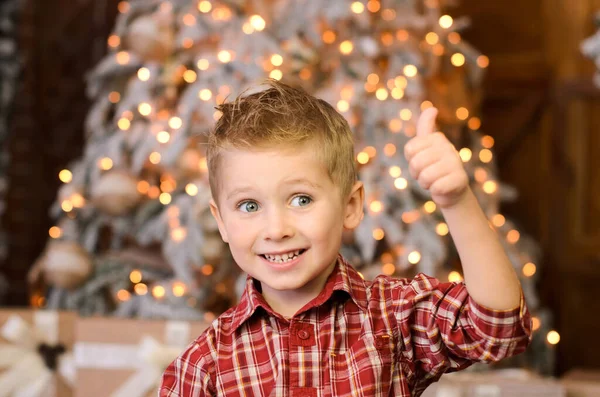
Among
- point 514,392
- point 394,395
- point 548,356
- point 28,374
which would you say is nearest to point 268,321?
point 394,395

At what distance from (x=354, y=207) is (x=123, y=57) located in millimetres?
1757

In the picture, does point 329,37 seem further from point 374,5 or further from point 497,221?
point 497,221

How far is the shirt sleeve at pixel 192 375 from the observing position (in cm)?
105

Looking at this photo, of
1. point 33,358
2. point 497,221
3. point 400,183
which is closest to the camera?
point 33,358

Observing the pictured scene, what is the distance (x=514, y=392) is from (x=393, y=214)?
787 millimetres

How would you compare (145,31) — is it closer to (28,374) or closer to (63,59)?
(28,374)

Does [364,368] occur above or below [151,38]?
below

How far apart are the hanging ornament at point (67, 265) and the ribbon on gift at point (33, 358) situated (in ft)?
1.73

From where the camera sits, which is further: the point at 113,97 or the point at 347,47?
the point at 113,97

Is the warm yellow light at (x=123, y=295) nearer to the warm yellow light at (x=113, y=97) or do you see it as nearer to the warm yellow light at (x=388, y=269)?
the warm yellow light at (x=113, y=97)

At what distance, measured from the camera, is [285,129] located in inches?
40.8

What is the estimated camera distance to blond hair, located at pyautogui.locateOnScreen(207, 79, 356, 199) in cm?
104

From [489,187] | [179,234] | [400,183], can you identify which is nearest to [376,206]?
[400,183]

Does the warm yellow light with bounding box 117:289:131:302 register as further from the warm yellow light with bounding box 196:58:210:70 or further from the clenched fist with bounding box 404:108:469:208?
the clenched fist with bounding box 404:108:469:208
